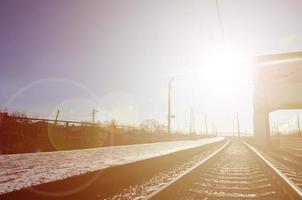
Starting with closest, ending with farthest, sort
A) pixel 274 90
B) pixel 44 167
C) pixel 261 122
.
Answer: pixel 44 167 < pixel 274 90 < pixel 261 122

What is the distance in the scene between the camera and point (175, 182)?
6926 mm

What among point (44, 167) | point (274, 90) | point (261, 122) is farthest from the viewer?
point (261, 122)

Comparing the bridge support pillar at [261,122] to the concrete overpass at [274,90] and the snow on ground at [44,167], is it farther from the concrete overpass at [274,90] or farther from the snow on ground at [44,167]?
the snow on ground at [44,167]

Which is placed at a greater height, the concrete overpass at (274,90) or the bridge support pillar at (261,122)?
the concrete overpass at (274,90)

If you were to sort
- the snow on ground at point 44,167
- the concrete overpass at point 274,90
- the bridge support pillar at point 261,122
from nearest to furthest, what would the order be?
the snow on ground at point 44,167, the concrete overpass at point 274,90, the bridge support pillar at point 261,122

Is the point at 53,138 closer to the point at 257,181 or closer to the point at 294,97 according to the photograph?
the point at 257,181

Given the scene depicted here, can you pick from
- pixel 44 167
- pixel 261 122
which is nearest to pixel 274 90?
pixel 261 122

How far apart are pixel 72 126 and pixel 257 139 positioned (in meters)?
27.0

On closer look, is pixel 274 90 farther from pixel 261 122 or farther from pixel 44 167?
pixel 44 167

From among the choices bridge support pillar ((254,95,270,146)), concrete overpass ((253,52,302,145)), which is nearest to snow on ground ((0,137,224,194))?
bridge support pillar ((254,95,270,146))

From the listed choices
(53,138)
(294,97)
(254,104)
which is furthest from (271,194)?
(254,104)

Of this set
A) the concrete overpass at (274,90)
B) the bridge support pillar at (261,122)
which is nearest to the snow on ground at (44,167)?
the bridge support pillar at (261,122)

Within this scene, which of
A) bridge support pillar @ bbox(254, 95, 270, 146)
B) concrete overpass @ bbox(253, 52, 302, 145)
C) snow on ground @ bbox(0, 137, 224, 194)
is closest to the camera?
snow on ground @ bbox(0, 137, 224, 194)

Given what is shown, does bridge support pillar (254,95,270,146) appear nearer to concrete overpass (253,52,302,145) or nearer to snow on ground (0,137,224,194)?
concrete overpass (253,52,302,145)
